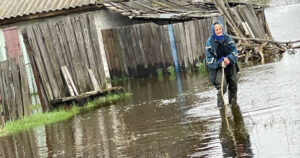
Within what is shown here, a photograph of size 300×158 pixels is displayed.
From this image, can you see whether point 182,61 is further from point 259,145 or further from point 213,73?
point 259,145

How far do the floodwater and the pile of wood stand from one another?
5.36m

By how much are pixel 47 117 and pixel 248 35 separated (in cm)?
1109

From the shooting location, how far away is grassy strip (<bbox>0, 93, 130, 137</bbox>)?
44.1ft

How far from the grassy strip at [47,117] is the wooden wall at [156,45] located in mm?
6205

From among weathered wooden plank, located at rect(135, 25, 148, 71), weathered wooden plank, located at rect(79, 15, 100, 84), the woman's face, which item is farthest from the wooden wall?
the woman's face

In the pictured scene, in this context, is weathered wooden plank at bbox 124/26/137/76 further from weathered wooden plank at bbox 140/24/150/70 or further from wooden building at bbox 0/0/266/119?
weathered wooden plank at bbox 140/24/150/70

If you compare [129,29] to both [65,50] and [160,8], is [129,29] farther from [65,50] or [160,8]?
[65,50]

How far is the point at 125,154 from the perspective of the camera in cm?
900

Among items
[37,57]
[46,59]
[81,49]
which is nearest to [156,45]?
[81,49]

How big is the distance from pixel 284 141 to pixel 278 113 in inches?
81.9

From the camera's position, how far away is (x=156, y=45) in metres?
22.0

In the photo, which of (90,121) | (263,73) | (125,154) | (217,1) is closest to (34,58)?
(90,121)

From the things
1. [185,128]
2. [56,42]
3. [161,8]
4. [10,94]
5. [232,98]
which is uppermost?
[161,8]

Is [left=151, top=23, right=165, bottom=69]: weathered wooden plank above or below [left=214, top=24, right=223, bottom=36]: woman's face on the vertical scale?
below
